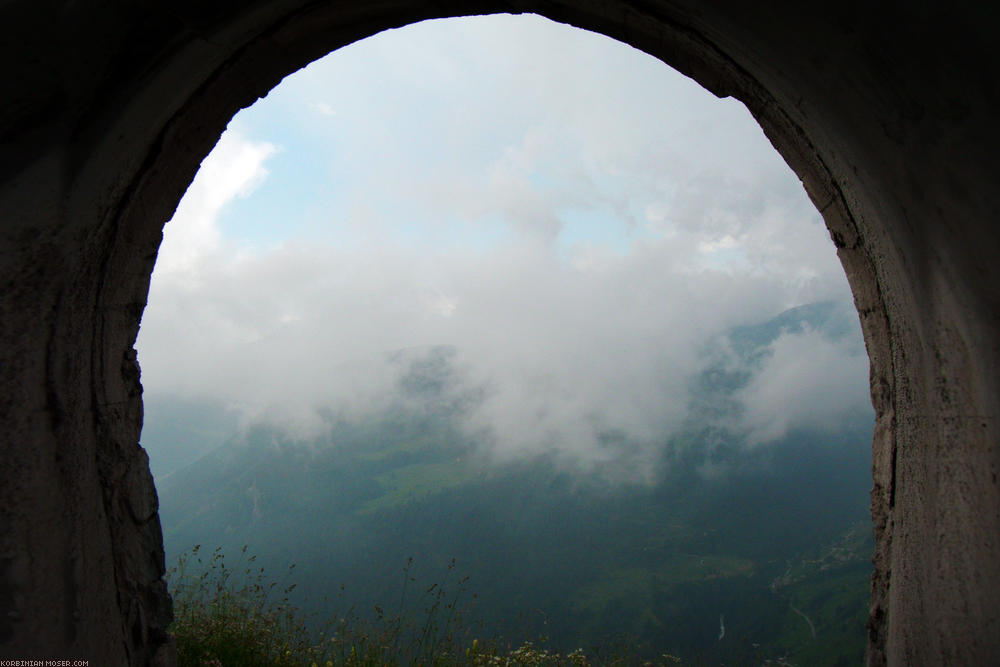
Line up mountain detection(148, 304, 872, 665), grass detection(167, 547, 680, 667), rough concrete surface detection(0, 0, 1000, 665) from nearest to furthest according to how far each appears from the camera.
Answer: rough concrete surface detection(0, 0, 1000, 665) → grass detection(167, 547, 680, 667) → mountain detection(148, 304, 872, 665)

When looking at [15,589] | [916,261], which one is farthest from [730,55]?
[15,589]

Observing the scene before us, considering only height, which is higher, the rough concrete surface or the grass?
the rough concrete surface

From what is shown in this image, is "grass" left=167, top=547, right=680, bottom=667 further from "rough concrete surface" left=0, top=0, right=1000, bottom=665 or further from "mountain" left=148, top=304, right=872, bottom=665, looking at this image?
"mountain" left=148, top=304, right=872, bottom=665

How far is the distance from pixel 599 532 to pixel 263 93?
529ft

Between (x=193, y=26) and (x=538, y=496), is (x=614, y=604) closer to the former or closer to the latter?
(x=538, y=496)

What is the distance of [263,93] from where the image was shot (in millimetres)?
3236

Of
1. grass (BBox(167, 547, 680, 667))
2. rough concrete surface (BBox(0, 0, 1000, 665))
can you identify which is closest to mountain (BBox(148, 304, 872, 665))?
grass (BBox(167, 547, 680, 667))

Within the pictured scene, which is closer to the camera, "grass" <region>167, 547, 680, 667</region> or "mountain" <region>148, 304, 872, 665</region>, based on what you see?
"grass" <region>167, 547, 680, 667</region>

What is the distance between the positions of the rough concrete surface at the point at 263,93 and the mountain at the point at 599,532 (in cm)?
8489

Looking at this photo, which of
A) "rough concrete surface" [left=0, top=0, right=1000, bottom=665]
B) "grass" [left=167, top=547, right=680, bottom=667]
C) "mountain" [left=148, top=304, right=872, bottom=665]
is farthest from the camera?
"mountain" [left=148, top=304, right=872, bottom=665]

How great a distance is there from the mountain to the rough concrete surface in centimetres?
8489

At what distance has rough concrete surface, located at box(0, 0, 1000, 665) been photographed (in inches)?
75.0

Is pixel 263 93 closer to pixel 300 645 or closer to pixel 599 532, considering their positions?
pixel 300 645

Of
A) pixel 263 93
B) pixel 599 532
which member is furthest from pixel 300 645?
pixel 599 532
